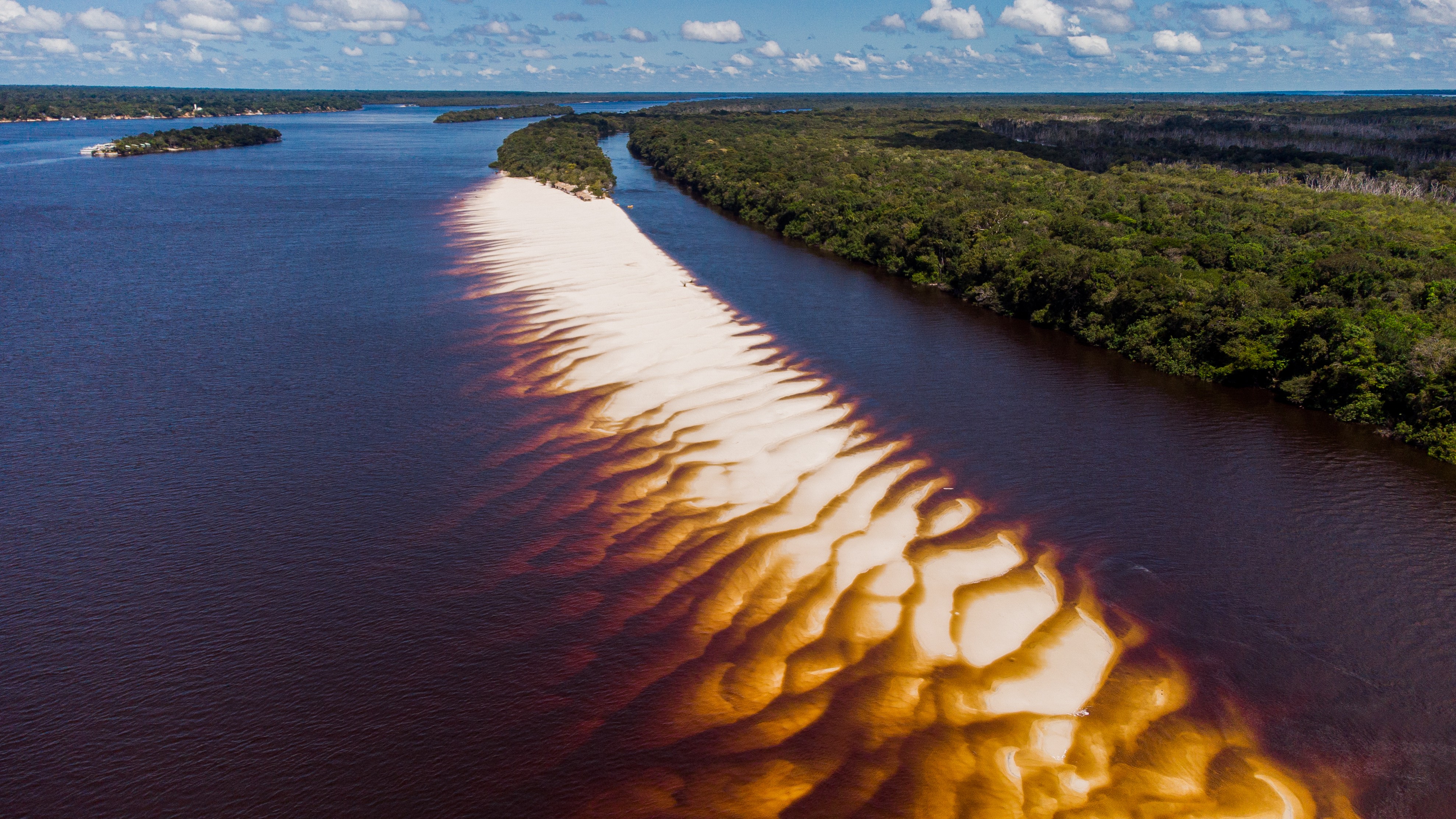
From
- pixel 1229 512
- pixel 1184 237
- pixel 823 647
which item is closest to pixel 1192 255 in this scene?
pixel 1184 237

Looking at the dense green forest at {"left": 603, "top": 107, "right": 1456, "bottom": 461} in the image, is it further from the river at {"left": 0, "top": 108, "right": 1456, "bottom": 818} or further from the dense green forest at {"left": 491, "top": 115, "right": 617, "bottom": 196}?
the dense green forest at {"left": 491, "top": 115, "right": 617, "bottom": 196}

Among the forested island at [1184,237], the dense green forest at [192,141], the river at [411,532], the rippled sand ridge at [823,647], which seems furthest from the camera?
the dense green forest at [192,141]

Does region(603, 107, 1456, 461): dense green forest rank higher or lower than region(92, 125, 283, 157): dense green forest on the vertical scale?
lower

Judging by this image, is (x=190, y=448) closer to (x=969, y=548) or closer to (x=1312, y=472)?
(x=969, y=548)

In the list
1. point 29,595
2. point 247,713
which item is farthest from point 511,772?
point 29,595

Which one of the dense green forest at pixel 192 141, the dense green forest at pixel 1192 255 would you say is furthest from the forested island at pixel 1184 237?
the dense green forest at pixel 192 141

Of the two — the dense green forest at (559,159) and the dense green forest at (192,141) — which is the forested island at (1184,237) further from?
the dense green forest at (192,141)

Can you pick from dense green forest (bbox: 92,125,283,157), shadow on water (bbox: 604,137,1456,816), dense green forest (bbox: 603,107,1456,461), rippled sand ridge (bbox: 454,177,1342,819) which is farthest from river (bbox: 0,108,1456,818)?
dense green forest (bbox: 92,125,283,157)
